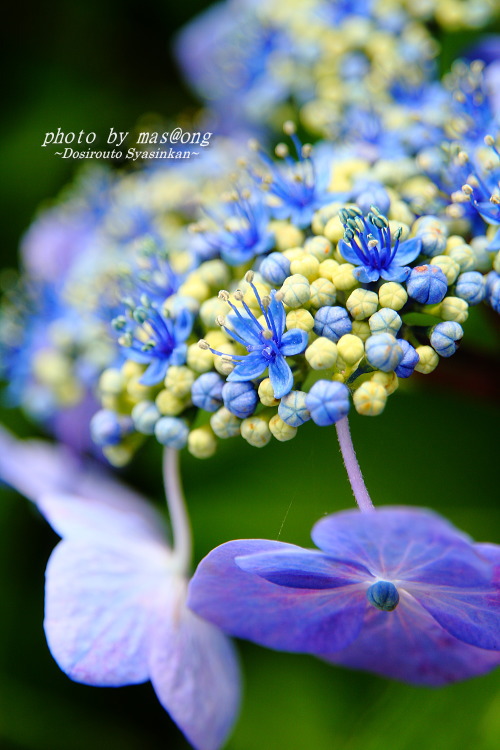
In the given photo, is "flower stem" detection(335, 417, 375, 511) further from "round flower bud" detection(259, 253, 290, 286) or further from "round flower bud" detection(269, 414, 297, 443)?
"round flower bud" detection(259, 253, 290, 286)

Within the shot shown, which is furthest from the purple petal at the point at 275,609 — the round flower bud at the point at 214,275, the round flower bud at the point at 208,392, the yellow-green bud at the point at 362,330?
the round flower bud at the point at 214,275

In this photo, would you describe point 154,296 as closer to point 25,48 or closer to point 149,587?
point 149,587

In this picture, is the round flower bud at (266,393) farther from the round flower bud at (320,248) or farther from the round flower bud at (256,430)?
the round flower bud at (320,248)

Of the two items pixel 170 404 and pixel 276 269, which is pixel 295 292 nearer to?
pixel 276 269

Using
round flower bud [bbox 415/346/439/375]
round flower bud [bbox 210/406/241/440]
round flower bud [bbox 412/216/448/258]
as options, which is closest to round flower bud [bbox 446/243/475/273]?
round flower bud [bbox 412/216/448/258]

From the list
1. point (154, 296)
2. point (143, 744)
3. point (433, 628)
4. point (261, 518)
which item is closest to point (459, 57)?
point (154, 296)
